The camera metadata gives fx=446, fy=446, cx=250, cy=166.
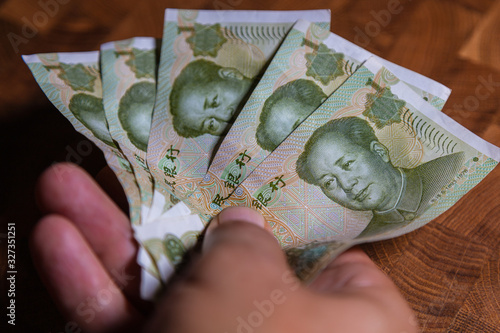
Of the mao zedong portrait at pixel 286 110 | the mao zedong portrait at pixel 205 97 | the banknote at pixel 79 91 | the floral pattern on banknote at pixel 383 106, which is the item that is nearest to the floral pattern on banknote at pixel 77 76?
the banknote at pixel 79 91

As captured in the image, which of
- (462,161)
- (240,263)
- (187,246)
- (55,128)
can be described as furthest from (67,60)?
(462,161)

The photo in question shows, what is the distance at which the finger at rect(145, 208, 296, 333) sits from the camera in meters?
0.30

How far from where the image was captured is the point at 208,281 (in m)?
0.32

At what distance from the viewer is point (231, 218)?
1.51 feet

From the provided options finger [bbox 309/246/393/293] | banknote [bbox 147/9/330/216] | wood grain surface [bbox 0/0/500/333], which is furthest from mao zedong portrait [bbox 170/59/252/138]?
finger [bbox 309/246/393/293]

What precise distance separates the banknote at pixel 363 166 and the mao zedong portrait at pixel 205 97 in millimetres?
91

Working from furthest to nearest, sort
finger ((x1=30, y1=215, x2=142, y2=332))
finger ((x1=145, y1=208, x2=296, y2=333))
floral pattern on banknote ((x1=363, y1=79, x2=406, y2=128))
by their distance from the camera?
floral pattern on banknote ((x1=363, y1=79, x2=406, y2=128)) → finger ((x1=30, y1=215, x2=142, y2=332)) → finger ((x1=145, y1=208, x2=296, y2=333))

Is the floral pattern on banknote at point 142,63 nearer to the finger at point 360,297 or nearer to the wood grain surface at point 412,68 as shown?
the wood grain surface at point 412,68

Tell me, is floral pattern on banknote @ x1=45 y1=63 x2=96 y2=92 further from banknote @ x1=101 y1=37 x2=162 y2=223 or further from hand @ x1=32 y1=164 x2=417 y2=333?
hand @ x1=32 y1=164 x2=417 y2=333

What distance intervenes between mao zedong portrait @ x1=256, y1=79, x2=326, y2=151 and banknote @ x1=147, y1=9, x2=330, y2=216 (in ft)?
0.15

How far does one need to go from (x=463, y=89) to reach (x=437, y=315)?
0.94 feet

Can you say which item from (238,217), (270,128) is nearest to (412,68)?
(270,128)

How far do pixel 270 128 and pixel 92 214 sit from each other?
243 mm

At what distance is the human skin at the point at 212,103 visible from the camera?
0.59m
